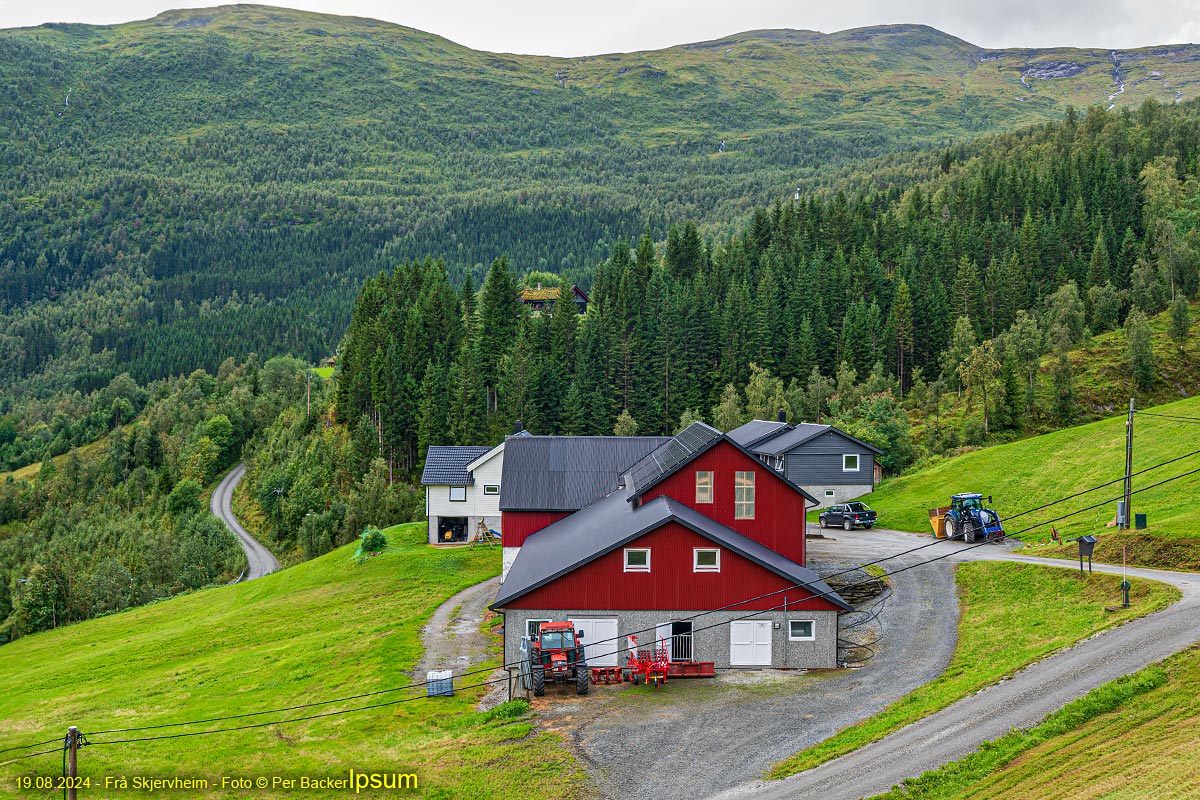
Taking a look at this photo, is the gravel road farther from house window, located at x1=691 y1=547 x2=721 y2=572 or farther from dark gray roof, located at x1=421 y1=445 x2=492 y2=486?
dark gray roof, located at x1=421 y1=445 x2=492 y2=486

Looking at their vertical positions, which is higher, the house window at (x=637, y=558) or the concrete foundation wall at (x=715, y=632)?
the house window at (x=637, y=558)

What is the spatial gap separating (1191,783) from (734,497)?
87.5 feet

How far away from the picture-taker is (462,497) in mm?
72938

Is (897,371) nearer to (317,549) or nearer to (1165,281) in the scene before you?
(1165,281)

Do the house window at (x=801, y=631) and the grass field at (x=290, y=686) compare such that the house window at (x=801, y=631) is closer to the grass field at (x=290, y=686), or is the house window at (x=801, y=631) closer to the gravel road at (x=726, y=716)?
the gravel road at (x=726, y=716)

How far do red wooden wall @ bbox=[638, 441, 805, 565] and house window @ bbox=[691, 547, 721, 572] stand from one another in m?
5.19

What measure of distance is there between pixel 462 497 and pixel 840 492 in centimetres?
3140

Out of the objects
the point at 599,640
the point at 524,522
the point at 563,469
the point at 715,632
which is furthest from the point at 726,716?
the point at 563,469

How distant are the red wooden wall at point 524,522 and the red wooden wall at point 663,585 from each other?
44.4 ft

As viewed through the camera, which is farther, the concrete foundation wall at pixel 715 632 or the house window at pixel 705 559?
the house window at pixel 705 559

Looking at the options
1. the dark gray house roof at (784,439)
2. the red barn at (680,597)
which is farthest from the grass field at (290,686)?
the dark gray house roof at (784,439)

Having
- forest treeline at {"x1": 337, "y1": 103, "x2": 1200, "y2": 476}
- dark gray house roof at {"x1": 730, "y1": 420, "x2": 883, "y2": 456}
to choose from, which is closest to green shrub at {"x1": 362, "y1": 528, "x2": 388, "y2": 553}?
dark gray house roof at {"x1": 730, "y1": 420, "x2": 883, "y2": 456}

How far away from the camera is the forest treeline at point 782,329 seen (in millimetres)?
109562

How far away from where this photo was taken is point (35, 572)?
296 feet
